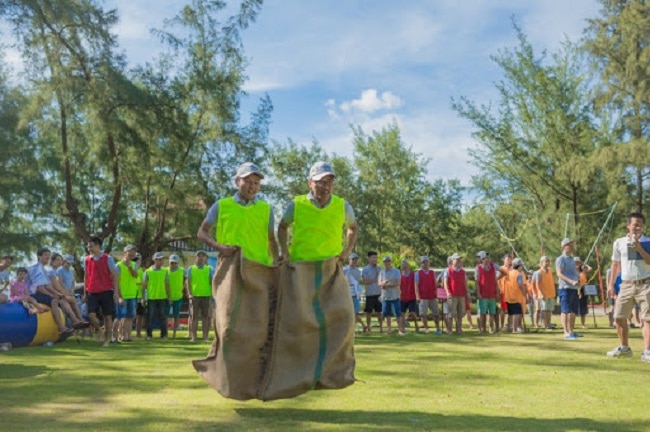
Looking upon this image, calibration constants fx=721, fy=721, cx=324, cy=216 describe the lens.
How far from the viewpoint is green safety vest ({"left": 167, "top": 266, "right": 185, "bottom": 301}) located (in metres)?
17.7

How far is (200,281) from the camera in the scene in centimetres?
1669

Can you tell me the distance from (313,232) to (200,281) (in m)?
10.1

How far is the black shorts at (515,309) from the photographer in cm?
1888

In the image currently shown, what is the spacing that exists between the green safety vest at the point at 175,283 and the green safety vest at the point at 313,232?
36.5ft

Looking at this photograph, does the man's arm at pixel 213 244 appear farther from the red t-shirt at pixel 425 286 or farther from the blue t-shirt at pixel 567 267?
the red t-shirt at pixel 425 286

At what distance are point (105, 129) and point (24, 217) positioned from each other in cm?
676

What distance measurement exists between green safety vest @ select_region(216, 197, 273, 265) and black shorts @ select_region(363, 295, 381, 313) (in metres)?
12.3

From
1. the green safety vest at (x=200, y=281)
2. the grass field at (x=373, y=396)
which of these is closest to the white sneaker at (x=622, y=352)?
the grass field at (x=373, y=396)

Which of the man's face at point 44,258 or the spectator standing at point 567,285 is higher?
the man's face at point 44,258

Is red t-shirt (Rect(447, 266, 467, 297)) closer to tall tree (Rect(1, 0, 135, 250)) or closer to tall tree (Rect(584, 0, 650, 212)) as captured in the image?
tall tree (Rect(1, 0, 135, 250))

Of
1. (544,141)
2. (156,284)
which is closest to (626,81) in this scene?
(544,141)

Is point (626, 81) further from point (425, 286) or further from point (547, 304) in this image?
point (425, 286)

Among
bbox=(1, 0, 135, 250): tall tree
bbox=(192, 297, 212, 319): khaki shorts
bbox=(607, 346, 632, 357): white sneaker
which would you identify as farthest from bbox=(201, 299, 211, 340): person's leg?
bbox=(1, 0, 135, 250): tall tree

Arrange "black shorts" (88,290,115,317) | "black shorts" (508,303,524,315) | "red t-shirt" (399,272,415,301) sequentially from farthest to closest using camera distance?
"red t-shirt" (399,272,415,301)
"black shorts" (508,303,524,315)
"black shorts" (88,290,115,317)
